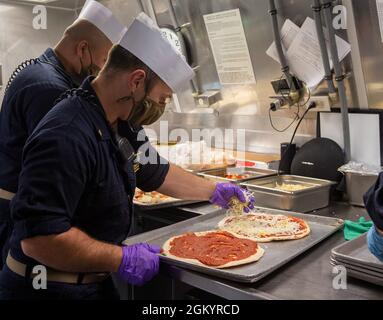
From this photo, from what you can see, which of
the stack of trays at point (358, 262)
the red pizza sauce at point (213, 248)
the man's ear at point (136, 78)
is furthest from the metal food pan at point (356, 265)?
the man's ear at point (136, 78)

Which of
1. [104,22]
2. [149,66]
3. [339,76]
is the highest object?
[104,22]

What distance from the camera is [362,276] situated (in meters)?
1.31

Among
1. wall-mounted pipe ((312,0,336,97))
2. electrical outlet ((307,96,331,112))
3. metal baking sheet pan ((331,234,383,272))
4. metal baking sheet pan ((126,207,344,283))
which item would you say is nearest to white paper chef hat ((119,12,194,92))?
metal baking sheet pan ((126,207,344,283))

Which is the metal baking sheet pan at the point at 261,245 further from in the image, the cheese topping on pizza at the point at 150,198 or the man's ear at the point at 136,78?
the man's ear at the point at 136,78

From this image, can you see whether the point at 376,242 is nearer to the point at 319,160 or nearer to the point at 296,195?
the point at 296,195

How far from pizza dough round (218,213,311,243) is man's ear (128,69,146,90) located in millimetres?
774

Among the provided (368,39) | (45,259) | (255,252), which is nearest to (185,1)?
(368,39)

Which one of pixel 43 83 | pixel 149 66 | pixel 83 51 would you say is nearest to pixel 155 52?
pixel 149 66

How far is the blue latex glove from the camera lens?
203cm

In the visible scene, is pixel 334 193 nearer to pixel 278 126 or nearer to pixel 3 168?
pixel 278 126

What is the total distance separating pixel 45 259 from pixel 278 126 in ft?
6.39

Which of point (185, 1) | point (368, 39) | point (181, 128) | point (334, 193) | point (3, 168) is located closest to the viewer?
point (3, 168)

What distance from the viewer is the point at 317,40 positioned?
2.45 m

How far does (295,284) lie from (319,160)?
1.25 m
